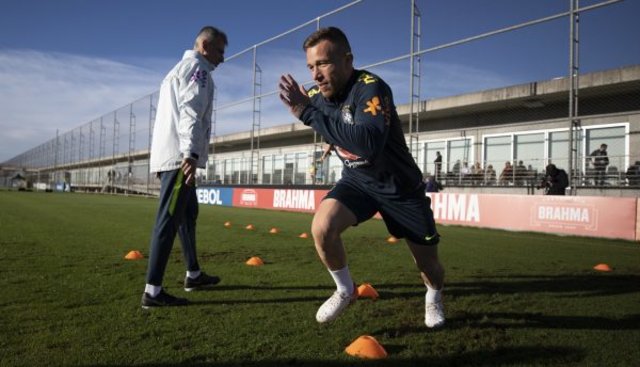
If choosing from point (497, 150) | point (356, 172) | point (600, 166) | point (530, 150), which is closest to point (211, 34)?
point (356, 172)

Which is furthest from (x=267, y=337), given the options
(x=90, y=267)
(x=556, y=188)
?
(x=556, y=188)

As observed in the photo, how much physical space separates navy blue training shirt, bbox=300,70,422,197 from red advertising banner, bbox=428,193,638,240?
8687 millimetres

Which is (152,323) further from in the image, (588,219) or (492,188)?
(492,188)

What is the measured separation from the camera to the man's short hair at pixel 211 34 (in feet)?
12.7

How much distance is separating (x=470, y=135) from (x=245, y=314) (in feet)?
61.5

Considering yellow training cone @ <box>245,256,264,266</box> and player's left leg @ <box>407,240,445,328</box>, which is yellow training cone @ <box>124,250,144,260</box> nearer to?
yellow training cone @ <box>245,256,264,266</box>

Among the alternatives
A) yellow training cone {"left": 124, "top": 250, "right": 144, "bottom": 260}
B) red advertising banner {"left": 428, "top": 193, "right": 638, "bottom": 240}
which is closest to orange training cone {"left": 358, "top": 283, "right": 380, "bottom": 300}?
yellow training cone {"left": 124, "top": 250, "right": 144, "bottom": 260}

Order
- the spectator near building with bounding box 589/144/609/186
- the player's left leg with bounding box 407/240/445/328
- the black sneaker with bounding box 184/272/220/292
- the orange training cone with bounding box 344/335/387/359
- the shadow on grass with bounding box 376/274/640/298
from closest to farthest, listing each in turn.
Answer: the orange training cone with bounding box 344/335/387/359 → the player's left leg with bounding box 407/240/445/328 → the black sneaker with bounding box 184/272/220/292 → the shadow on grass with bounding box 376/274/640/298 → the spectator near building with bounding box 589/144/609/186

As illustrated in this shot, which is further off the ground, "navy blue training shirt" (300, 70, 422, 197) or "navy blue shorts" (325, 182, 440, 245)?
"navy blue training shirt" (300, 70, 422, 197)

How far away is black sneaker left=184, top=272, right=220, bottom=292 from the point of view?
Answer: 401 cm

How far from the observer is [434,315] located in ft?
10.1

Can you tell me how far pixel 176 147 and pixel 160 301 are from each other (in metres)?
1.13

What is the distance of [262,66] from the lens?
22.9 metres

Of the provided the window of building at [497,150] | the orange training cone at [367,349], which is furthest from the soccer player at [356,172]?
the window of building at [497,150]
